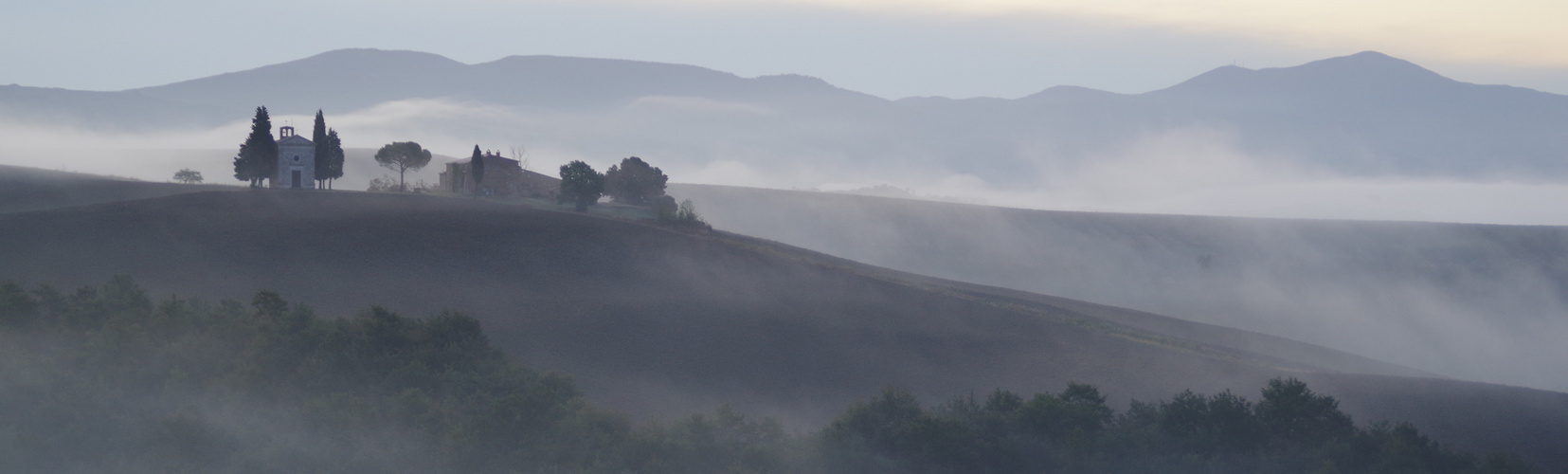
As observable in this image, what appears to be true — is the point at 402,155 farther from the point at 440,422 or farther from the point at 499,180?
the point at 440,422

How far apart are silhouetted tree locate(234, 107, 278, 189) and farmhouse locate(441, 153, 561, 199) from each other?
1139 centimetres

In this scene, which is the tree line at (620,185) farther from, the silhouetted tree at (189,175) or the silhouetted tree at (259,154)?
the silhouetted tree at (189,175)

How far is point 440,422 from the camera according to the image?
16062 millimetres

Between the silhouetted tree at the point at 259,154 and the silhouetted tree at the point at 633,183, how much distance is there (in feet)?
70.6

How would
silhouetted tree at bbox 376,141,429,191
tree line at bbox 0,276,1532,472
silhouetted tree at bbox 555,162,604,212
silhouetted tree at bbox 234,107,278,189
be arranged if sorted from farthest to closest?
silhouetted tree at bbox 376,141,429,191 → silhouetted tree at bbox 555,162,604,212 → silhouetted tree at bbox 234,107,278,189 → tree line at bbox 0,276,1532,472

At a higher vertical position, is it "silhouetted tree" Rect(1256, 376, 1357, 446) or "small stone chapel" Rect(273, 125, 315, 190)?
"small stone chapel" Rect(273, 125, 315, 190)

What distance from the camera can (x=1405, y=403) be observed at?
26.0m

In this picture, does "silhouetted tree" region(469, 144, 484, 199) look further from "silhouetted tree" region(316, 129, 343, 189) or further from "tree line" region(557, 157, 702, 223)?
"silhouetted tree" region(316, 129, 343, 189)

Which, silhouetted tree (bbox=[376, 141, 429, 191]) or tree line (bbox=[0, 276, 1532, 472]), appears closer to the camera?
tree line (bbox=[0, 276, 1532, 472])

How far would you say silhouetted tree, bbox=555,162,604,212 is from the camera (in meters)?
56.3

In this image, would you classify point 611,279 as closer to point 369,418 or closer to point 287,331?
point 287,331

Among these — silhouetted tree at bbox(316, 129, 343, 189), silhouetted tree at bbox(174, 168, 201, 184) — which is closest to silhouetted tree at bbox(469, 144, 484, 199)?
silhouetted tree at bbox(316, 129, 343, 189)

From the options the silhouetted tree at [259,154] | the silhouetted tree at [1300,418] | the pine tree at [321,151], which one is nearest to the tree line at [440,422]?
the silhouetted tree at [1300,418]

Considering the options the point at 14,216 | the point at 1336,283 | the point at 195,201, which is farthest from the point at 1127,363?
the point at 1336,283
